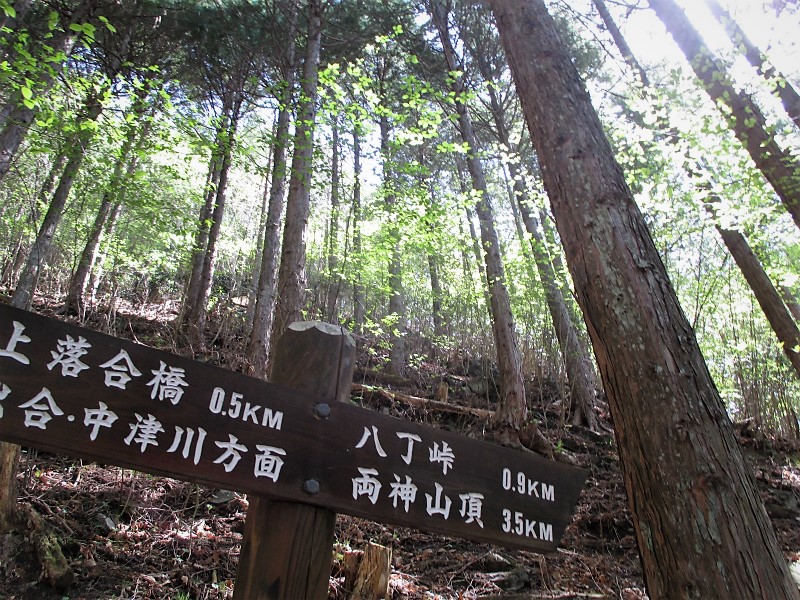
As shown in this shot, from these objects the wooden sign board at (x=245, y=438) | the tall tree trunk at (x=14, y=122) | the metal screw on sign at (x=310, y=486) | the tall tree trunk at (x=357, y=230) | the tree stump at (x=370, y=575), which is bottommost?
the tree stump at (x=370, y=575)

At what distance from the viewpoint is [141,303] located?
10992 mm

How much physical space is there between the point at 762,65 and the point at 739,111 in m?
0.74

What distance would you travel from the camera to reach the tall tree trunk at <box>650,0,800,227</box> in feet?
19.6

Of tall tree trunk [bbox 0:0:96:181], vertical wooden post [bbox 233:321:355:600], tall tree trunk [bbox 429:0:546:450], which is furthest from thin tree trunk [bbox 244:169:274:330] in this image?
vertical wooden post [bbox 233:321:355:600]

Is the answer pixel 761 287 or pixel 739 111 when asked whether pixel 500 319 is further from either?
pixel 739 111

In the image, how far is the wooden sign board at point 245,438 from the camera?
1.33m

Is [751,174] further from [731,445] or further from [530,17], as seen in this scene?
[731,445]

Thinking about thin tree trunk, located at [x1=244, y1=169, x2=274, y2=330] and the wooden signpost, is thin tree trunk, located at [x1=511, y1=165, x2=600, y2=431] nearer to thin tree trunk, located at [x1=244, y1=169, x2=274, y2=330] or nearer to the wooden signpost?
thin tree trunk, located at [x1=244, y1=169, x2=274, y2=330]

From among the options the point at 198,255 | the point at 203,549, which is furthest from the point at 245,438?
the point at 198,255

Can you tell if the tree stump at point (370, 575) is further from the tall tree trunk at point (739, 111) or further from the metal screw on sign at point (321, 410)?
the tall tree trunk at point (739, 111)

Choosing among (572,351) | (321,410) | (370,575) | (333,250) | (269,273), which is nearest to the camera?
(321,410)

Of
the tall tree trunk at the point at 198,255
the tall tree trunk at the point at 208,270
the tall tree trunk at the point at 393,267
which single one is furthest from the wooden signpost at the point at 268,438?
the tall tree trunk at the point at 198,255

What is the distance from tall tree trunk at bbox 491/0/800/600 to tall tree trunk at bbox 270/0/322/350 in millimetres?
3723

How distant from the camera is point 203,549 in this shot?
151 inches
